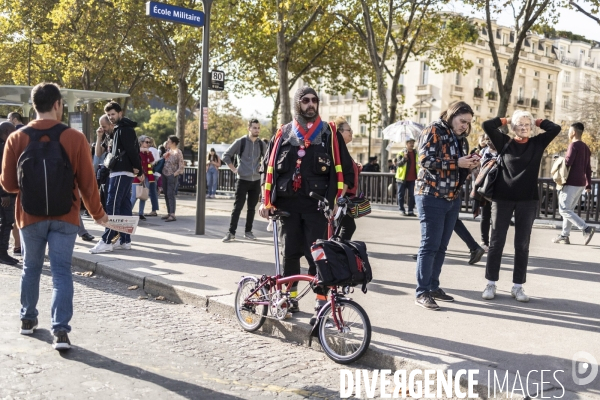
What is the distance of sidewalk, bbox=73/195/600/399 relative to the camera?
185 inches

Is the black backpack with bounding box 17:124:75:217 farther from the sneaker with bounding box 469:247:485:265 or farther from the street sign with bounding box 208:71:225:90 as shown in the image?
the street sign with bounding box 208:71:225:90

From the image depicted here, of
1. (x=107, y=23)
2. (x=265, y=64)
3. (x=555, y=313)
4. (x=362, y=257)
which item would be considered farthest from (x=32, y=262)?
(x=265, y=64)

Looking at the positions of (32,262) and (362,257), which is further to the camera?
(32,262)

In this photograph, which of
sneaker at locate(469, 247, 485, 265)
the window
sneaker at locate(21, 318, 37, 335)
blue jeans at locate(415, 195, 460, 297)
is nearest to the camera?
sneaker at locate(21, 318, 37, 335)

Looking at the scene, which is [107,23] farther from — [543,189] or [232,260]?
[232,260]

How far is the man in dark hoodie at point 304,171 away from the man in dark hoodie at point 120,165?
4.34 m

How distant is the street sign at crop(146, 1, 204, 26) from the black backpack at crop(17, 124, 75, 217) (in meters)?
5.57

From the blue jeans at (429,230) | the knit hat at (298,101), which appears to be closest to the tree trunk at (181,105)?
the blue jeans at (429,230)

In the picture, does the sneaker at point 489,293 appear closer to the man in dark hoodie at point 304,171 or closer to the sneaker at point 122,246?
the man in dark hoodie at point 304,171

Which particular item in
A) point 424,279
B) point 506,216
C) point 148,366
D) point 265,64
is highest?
point 265,64

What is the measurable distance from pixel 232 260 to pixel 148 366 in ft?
13.7

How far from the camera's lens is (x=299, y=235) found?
A: 18.4ft

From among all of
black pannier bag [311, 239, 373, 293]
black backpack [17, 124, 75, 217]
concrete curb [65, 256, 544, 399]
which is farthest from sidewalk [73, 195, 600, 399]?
black backpack [17, 124, 75, 217]

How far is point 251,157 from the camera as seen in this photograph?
35.5 feet
